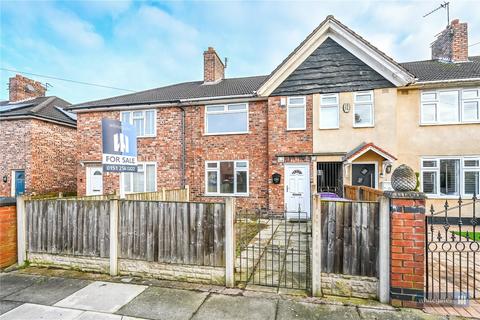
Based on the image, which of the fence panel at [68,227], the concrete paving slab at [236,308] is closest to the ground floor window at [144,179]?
the fence panel at [68,227]

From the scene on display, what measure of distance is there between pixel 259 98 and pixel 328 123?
10.5ft

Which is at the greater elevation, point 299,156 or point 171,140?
point 171,140

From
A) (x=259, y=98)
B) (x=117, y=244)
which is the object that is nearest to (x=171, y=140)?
(x=259, y=98)

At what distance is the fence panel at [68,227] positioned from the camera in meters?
4.54

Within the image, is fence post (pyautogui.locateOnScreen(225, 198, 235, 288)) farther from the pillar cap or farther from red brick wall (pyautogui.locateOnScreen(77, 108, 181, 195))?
red brick wall (pyautogui.locateOnScreen(77, 108, 181, 195))

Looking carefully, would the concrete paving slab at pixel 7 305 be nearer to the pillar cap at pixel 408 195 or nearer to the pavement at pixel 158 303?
the pavement at pixel 158 303

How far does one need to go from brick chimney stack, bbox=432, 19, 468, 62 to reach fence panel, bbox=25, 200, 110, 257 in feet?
50.8

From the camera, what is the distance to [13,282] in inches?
163

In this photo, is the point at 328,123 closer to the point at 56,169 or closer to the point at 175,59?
the point at 175,59

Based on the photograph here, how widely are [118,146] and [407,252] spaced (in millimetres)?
5580

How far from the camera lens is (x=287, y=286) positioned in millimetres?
A: 3936

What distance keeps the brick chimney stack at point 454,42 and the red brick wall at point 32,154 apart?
70.9 feet

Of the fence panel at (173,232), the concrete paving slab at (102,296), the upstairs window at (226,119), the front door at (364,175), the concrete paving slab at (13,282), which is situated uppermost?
the upstairs window at (226,119)

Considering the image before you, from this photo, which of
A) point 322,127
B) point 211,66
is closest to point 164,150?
point 211,66
